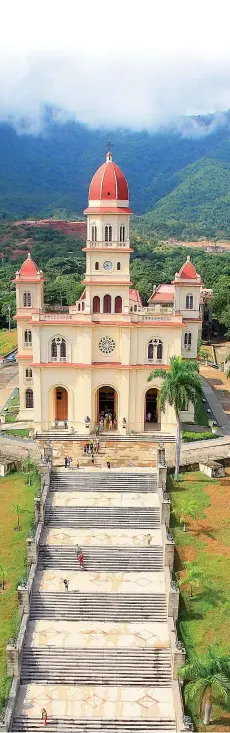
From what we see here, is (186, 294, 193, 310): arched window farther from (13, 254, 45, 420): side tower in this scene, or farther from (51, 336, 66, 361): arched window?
(13, 254, 45, 420): side tower

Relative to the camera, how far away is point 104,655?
81.0ft

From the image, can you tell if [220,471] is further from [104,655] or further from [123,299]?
[104,655]

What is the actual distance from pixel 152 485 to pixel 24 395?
1403cm

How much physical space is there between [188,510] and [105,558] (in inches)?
194

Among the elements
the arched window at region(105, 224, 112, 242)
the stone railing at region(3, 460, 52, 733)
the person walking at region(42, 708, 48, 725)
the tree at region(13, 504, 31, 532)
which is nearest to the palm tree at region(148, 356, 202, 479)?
the stone railing at region(3, 460, 52, 733)

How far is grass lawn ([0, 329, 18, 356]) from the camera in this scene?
75875mm

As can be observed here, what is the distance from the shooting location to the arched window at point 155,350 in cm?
4225

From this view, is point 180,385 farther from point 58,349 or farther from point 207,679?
point 207,679

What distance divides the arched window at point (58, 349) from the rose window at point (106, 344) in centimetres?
251

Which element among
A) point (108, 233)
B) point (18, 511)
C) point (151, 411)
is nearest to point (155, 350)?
point (151, 411)

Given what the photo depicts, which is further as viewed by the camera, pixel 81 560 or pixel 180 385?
pixel 180 385

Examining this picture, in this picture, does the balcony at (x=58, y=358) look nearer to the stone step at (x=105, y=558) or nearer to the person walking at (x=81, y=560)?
the stone step at (x=105, y=558)

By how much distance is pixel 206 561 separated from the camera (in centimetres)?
2934

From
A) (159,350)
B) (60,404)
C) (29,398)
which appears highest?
(159,350)
